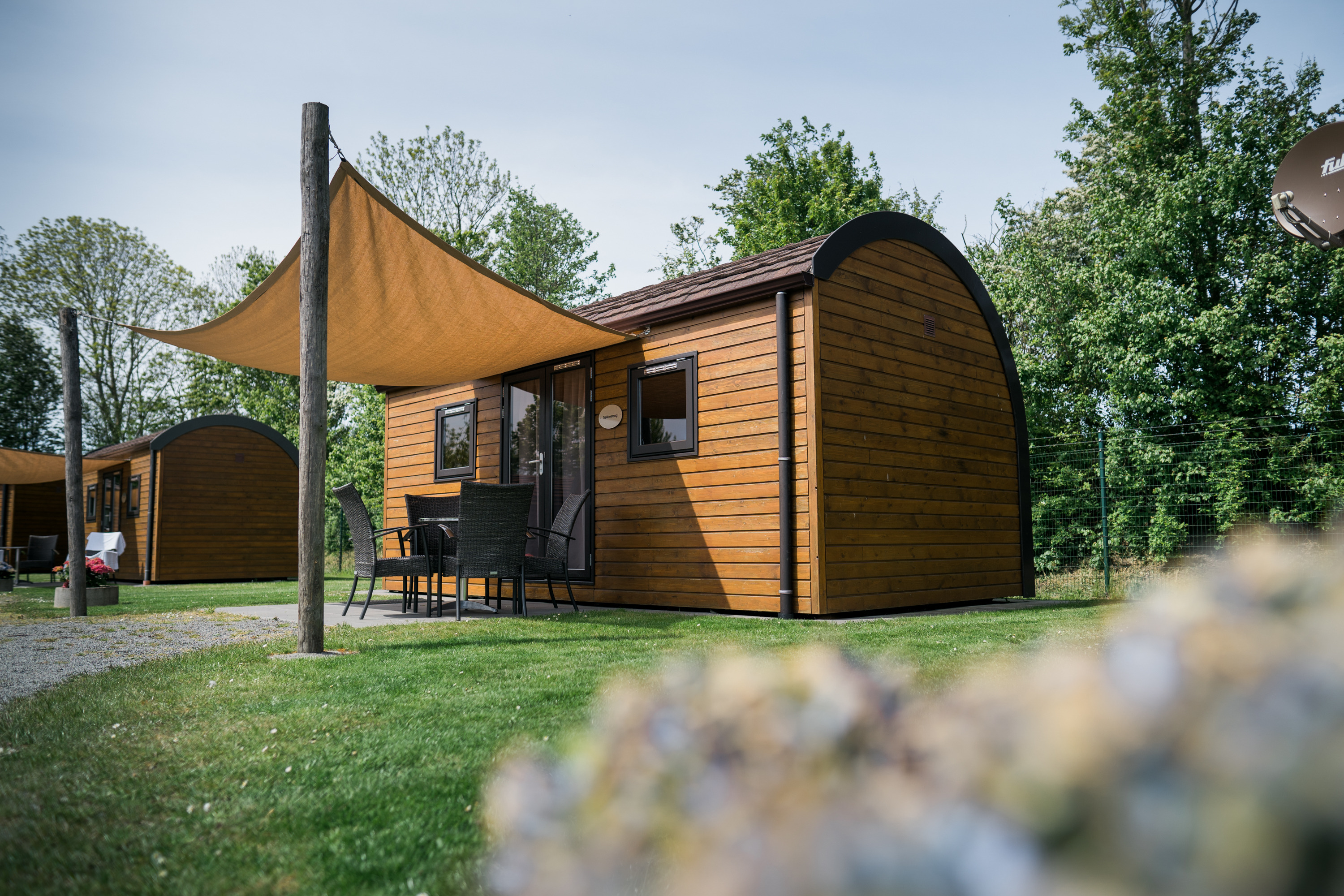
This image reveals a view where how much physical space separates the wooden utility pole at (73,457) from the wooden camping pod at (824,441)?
380 cm

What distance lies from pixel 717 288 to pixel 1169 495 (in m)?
6.74

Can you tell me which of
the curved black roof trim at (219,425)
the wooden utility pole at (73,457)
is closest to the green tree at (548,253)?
the curved black roof trim at (219,425)

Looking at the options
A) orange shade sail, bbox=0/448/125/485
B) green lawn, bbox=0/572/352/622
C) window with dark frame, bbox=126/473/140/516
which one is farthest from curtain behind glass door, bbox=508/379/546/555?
window with dark frame, bbox=126/473/140/516

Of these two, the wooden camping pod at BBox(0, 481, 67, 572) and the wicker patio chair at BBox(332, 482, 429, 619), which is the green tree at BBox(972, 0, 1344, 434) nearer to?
the wicker patio chair at BBox(332, 482, 429, 619)

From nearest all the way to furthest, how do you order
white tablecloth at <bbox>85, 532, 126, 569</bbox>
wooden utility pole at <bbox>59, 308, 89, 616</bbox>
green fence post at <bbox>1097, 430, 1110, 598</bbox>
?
1. wooden utility pole at <bbox>59, 308, 89, 616</bbox>
2. green fence post at <bbox>1097, 430, 1110, 598</bbox>
3. white tablecloth at <bbox>85, 532, 126, 569</bbox>

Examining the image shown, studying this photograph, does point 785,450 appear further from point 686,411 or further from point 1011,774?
point 1011,774

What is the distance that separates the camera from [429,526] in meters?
7.44

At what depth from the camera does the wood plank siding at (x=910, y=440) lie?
20.4 feet

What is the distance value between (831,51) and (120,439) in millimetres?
20516

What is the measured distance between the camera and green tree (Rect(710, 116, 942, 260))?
2075 cm

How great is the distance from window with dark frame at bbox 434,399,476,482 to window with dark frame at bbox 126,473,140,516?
8.63 meters

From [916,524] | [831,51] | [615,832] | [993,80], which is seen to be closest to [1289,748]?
[615,832]

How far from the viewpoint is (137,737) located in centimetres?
260

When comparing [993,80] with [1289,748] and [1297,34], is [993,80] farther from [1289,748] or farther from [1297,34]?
[1289,748]
